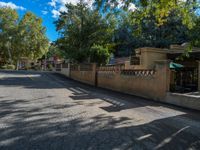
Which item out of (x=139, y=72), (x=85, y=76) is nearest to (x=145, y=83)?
(x=139, y=72)

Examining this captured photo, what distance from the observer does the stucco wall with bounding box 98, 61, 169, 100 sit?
36.8 ft

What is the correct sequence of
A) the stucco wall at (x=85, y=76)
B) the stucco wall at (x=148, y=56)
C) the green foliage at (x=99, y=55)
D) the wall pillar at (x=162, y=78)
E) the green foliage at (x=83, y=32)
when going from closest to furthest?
the wall pillar at (x=162, y=78) → the stucco wall at (x=148, y=56) → the stucco wall at (x=85, y=76) → the green foliage at (x=99, y=55) → the green foliage at (x=83, y=32)

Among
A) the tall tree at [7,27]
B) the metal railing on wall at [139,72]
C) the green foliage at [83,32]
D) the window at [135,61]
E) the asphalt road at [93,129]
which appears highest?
the tall tree at [7,27]

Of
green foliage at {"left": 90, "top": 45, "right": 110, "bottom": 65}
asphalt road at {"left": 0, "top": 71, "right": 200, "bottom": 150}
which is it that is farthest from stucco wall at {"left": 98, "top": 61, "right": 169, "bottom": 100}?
green foliage at {"left": 90, "top": 45, "right": 110, "bottom": 65}

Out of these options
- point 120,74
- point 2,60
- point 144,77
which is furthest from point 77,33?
point 2,60

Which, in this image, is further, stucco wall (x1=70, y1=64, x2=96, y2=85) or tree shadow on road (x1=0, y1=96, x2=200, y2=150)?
stucco wall (x1=70, y1=64, x2=96, y2=85)

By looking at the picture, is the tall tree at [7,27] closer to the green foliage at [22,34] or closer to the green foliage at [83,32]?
the green foliage at [22,34]

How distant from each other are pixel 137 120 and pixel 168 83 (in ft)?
15.7

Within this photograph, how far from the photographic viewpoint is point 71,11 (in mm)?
28734

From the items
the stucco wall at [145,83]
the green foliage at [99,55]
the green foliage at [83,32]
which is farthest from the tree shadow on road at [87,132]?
the green foliage at [83,32]

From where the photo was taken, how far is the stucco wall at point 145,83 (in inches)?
441

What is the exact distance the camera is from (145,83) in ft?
41.2

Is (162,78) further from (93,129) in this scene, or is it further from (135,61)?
(135,61)

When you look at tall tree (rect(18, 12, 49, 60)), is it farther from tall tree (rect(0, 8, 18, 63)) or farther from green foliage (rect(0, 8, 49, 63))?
tall tree (rect(0, 8, 18, 63))
